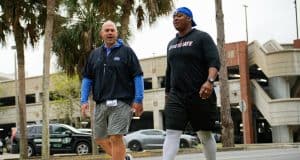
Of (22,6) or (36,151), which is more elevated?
(22,6)

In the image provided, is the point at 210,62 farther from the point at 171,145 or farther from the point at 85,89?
the point at 85,89

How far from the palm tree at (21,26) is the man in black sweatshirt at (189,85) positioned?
1446 cm

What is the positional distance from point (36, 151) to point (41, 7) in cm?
699

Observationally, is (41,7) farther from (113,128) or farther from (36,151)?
(113,128)

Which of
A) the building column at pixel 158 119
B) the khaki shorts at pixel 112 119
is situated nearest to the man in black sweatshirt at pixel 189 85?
the khaki shorts at pixel 112 119

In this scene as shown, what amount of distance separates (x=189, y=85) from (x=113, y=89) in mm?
1052

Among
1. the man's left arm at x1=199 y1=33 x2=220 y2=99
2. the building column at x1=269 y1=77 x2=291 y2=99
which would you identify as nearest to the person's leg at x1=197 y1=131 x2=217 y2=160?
the man's left arm at x1=199 y1=33 x2=220 y2=99

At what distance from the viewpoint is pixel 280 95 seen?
38.2 m

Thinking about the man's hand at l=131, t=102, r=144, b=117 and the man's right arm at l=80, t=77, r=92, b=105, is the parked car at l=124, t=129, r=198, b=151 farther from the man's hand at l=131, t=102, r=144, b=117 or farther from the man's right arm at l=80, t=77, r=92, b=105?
the man's hand at l=131, t=102, r=144, b=117

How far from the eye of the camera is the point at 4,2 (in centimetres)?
1997

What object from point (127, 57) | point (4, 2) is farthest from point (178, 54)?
point (4, 2)

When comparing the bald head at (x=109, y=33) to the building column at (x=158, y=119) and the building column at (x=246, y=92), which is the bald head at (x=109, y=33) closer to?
the building column at (x=246, y=92)

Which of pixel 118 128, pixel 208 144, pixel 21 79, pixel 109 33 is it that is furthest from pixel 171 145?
pixel 21 79

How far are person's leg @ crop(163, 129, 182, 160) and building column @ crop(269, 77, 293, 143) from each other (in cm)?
3169
